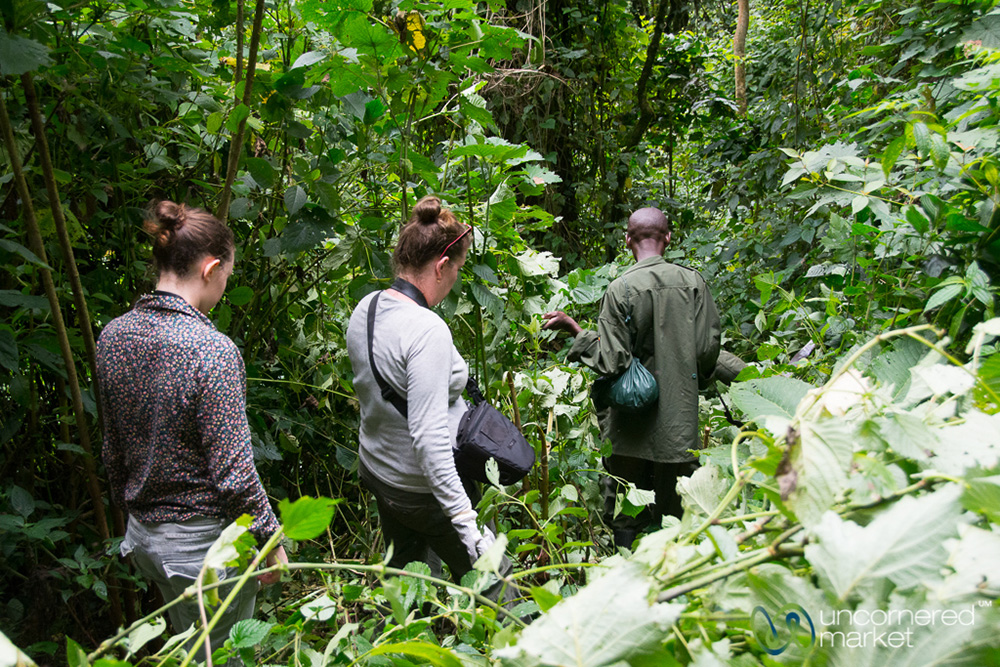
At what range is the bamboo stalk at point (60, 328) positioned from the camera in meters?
1.73

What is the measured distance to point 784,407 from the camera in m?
0.76

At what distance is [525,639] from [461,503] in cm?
136

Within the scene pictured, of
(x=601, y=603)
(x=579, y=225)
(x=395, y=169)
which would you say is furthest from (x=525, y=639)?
(x=579, y=225)

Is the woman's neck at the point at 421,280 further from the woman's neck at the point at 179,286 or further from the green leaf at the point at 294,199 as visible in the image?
the woman's neck at the point at 179,286

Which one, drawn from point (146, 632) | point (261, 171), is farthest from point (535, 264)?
point (146, 632)

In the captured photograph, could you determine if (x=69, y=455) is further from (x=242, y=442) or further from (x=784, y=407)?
(x=784, y=407)

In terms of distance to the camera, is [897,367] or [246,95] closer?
[897,367]

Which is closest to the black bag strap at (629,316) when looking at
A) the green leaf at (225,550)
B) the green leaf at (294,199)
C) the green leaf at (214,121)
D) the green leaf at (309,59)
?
the green leaf at (294,199)

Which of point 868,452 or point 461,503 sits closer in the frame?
point 868,452

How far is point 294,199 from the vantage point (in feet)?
6.58

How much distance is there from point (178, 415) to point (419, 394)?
1.87 feet

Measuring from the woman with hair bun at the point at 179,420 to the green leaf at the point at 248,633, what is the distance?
2.23 ft

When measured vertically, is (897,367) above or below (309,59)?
below

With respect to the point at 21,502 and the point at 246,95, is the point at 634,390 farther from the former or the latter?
the point at 21,502
